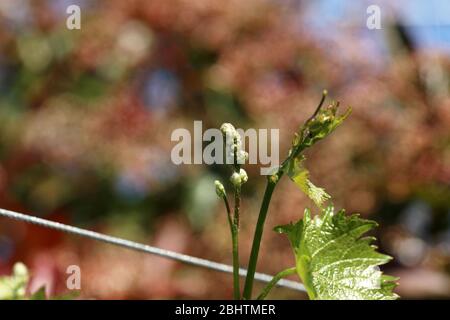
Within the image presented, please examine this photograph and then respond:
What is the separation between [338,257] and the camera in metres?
0.19

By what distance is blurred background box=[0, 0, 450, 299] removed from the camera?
2.77 feet

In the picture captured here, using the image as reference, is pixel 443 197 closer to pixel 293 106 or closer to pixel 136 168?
pixel 293 106

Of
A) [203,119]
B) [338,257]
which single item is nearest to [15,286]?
[338,257]

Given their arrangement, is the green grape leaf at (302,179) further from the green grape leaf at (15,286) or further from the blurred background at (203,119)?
the blurred background at (203,119)

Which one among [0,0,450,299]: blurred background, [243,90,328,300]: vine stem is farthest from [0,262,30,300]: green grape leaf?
[0,0,450,299]: blurred background

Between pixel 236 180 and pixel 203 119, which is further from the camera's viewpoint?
pixel 203 119

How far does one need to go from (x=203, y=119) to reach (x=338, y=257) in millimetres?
764

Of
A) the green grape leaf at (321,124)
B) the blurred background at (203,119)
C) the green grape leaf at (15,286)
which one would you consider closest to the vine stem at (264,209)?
the green grape leaf at (321,124)

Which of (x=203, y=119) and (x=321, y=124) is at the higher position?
(x=203, y=119)

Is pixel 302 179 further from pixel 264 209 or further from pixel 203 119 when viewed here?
pixel 203 119

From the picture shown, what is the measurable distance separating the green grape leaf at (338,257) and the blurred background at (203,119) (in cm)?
60

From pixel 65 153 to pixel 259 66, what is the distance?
26cm

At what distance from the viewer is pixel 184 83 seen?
3.17 ft

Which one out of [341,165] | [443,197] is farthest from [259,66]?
[443,197]
